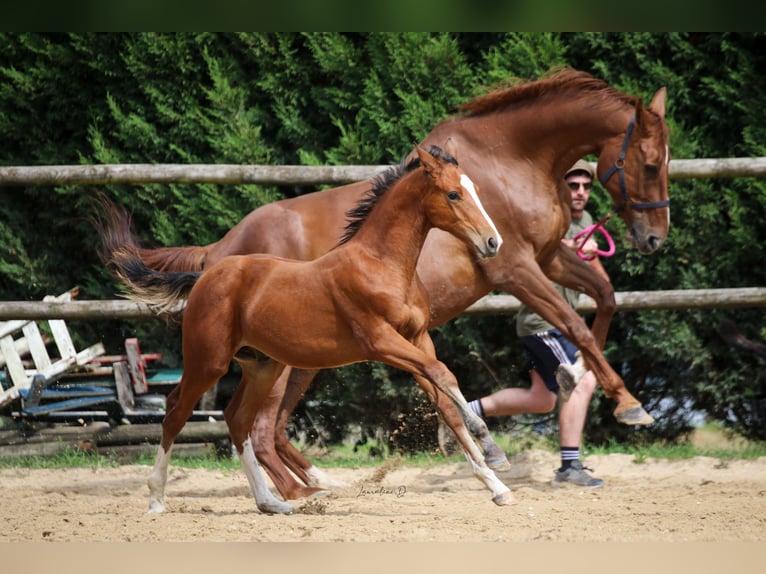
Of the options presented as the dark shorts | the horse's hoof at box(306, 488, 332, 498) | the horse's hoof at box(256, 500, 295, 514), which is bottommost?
the horse's hoof at box(306, 488, 332, 498)

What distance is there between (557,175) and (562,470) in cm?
169

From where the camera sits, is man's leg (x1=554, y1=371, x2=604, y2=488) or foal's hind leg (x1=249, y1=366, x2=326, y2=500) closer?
foal's hind leg (x1=249, y1=366, x2=326, y2=500)

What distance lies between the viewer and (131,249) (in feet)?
16.4

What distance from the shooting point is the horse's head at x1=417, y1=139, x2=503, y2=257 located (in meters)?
4.01

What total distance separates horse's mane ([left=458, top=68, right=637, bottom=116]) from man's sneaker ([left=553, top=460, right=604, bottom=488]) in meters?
2.05

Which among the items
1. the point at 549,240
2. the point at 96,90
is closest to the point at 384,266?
the point at 549,240

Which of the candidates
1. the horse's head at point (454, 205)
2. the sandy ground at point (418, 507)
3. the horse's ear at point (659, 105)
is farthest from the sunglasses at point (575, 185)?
the horse's head at point (454, 205)

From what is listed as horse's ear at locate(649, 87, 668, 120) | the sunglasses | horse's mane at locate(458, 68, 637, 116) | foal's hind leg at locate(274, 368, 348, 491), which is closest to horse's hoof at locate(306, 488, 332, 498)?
foal's hind leg at locate(274, 368, 348, 491)

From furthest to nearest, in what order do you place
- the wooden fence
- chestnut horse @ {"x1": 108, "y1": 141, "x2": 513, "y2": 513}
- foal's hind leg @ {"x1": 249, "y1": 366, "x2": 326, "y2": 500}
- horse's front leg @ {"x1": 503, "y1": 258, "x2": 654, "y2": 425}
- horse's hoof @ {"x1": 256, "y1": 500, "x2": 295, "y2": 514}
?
the wooden fence → foal's hind leg @ {"x1": 249, "y1": 366, "x2": 326, "y2": 500} → horse's front leg @ {"x1": 503, "y1": 258, "x2": 654, "y2": 425} → horse's hoof @ {"x1": 256, "y1": 500, "x2": 295, "y2": 514} → chestnut horse @ {"x1": 108, "y1": 141, "x2": 513, "y2": 513}

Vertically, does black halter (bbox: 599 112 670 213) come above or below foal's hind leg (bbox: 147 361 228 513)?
above

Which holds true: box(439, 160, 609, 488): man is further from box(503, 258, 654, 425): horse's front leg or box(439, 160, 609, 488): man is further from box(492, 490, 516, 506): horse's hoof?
box(492, 490, 516, 506): horse's hoof

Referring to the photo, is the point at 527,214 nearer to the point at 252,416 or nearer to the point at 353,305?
the point at 353,305

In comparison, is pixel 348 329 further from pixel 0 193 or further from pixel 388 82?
pixel 0 193

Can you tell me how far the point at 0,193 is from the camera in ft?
23.6
